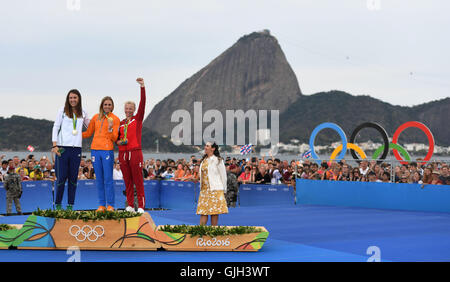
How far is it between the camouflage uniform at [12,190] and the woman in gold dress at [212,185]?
960cm

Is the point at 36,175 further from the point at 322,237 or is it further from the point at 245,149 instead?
the point at 322,237

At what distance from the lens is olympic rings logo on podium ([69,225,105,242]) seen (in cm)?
795

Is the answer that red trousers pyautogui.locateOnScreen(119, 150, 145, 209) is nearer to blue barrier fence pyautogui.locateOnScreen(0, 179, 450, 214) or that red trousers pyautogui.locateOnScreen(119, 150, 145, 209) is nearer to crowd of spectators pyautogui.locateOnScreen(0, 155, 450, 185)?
crowd of spectators pyautogui.locateOnScreen(0, 155, 450, 185)

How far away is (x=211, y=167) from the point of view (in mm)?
10125

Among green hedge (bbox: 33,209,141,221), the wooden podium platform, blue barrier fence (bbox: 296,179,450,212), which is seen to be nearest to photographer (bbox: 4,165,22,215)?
blue barrier fence (bbox: 296,179,450,212)

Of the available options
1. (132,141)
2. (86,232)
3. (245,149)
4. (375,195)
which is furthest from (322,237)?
(245,149)

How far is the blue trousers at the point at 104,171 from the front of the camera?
8812mm

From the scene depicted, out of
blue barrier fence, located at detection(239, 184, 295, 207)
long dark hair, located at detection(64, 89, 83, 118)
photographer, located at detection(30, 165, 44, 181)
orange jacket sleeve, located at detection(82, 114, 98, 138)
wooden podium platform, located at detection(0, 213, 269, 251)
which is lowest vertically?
blue barrier fence, located at detection(239, 184, 295, 207)

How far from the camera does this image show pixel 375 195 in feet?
55.6

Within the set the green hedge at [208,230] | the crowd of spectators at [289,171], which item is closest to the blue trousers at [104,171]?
the green hedge at [208,230]

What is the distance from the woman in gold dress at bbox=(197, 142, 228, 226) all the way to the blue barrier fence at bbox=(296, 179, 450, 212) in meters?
8.15

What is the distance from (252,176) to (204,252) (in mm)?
12048
